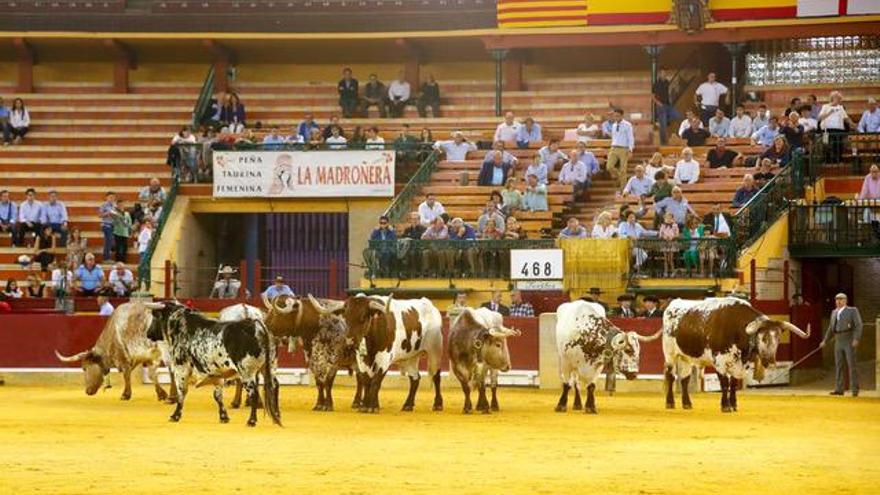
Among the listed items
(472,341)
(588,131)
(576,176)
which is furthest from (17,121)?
(472,341)

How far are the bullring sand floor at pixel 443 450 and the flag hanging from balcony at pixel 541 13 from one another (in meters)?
16.2

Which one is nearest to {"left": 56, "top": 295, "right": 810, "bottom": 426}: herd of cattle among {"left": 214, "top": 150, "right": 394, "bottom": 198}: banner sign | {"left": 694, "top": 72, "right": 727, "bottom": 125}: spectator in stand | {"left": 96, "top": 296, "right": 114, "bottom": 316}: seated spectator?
{"left": 96, "top": 296, "right": 114, "bottom": 316}: seated spectator

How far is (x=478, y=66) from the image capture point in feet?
149

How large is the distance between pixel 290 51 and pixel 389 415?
22127mm

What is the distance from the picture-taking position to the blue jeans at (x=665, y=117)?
39.9m

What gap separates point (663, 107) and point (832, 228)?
654 centimetres

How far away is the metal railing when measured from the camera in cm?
3444

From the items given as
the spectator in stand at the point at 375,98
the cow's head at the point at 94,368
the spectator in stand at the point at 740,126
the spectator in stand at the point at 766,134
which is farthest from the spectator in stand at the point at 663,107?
the cow's head at the point at 94,368

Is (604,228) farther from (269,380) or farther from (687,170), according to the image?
(269,380)

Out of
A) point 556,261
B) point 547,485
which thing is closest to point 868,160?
point 556,261

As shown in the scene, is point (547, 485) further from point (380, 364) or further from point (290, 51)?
point (290, 51)

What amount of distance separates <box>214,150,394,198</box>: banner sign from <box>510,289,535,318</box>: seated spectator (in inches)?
254

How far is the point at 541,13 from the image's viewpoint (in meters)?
43.3

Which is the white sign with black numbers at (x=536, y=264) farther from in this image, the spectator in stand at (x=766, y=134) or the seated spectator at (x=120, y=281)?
the seated spectator at (x=120, y=281)
